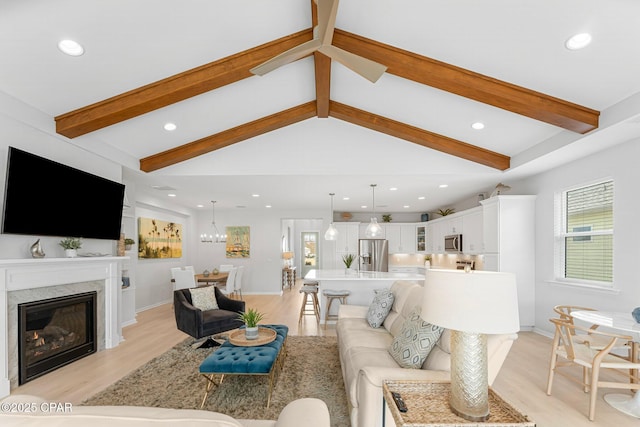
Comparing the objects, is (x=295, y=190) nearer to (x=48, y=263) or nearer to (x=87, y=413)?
(x=48, y=263)

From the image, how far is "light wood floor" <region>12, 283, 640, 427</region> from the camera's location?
2779mm

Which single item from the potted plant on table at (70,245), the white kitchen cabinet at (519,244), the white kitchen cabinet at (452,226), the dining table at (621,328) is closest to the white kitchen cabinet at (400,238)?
the white kitchen cabinet at (452,226)

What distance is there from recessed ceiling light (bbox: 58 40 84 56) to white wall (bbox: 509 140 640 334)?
5502 millimetres

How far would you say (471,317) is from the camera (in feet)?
5.22

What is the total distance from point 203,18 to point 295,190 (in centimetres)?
413

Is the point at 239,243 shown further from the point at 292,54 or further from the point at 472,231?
the point at 292,54

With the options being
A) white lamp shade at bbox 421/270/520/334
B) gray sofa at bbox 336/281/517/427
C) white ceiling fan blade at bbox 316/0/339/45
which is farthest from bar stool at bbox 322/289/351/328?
white ceiling fan blade at bbox 316/0/339/45

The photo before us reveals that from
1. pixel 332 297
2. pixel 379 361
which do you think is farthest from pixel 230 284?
pixel 379 361

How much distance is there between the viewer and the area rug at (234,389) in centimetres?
288

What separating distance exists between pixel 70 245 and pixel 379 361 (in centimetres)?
358

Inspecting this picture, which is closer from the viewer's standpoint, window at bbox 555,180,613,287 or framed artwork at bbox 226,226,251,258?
window at bbox 555,180,613,287

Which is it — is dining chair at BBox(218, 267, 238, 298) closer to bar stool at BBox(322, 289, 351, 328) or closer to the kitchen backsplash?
bar stool at BBox(322, 289, 351, 328)

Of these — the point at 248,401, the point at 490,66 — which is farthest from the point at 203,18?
the point at 248,401

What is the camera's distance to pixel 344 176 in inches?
214
